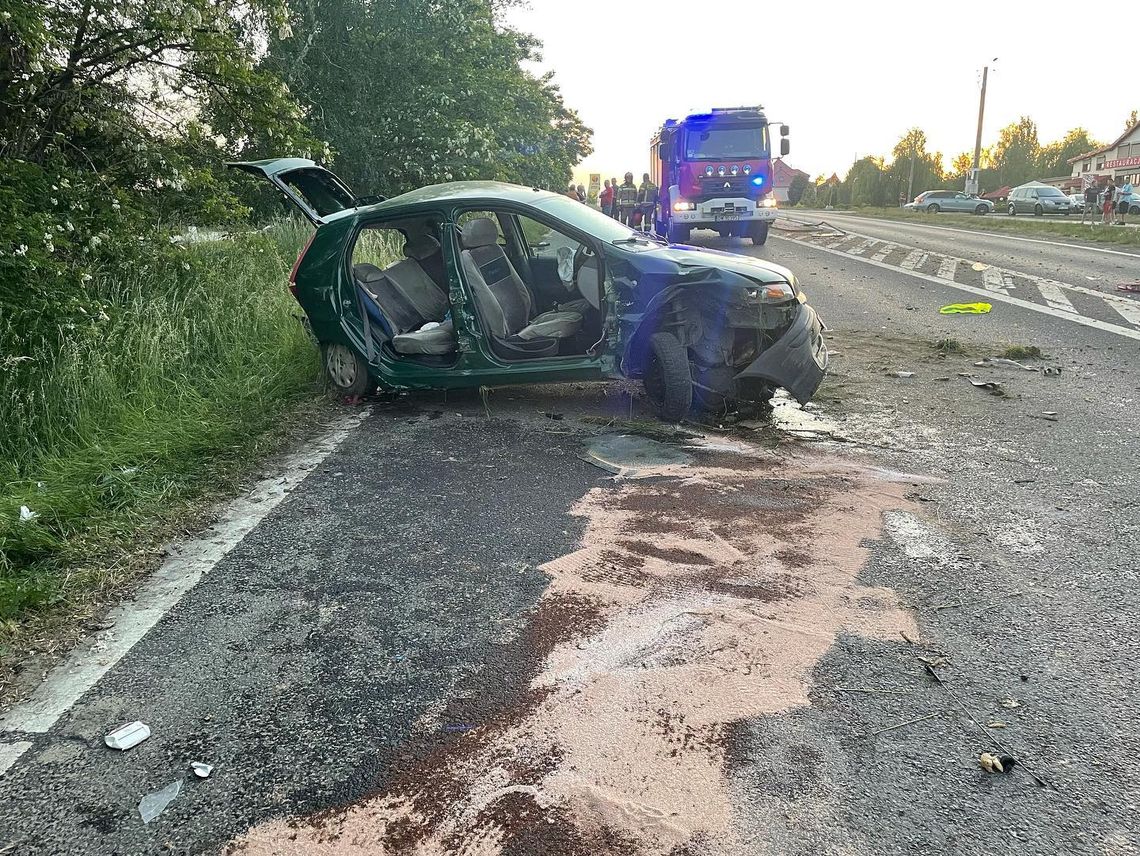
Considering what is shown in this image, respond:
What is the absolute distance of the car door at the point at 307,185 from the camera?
5.91 metres

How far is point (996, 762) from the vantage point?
7.02ft

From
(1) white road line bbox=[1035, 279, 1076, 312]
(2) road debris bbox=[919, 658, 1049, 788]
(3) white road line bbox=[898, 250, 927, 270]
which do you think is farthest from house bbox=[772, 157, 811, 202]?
(2) road debris bbox=[919, 658, 1049, 788]

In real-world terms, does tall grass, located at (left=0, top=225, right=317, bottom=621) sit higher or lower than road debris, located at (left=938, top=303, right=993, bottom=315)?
higher

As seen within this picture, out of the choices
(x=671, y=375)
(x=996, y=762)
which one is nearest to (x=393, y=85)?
(x=671, y=375)

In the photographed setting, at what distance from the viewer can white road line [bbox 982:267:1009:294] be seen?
10918mm

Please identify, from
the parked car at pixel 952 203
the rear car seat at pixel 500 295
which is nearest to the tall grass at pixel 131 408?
the rear car seat at pixel 500 295

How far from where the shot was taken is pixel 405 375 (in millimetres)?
5895

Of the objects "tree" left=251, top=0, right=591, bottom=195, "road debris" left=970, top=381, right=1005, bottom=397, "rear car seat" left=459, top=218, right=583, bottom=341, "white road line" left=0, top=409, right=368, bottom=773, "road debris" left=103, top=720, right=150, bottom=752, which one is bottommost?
"road debris" left=970, top=381, right=1005, bottom=397

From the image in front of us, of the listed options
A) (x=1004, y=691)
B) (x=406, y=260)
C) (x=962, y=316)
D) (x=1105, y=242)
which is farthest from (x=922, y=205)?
(x=1004, y=691)

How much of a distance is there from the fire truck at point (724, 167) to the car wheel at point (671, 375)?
14.0m

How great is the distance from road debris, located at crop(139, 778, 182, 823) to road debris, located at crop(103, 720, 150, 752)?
10.1 inches

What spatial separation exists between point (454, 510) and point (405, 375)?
6.95ft

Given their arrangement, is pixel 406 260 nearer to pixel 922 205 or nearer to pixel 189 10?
pixel 189 10

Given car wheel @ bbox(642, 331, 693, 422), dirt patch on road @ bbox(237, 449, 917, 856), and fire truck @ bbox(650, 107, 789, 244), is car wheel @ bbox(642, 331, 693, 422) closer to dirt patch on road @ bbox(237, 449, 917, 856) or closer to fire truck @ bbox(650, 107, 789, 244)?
dirt patch on road @ bbox(237, 449, 917, 856)
